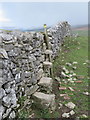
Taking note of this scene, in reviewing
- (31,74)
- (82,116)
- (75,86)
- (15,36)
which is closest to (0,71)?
(15,36)

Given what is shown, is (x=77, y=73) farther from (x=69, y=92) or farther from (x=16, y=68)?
(x=16, y=68)

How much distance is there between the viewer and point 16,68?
4.73 m

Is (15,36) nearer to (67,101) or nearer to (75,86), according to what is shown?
(67,101)

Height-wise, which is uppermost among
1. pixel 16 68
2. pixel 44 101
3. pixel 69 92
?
pixel 16 68

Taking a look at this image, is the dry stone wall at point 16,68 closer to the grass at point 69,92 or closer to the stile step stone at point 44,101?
the stile step stone at point 44,101

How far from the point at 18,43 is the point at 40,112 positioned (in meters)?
2.24

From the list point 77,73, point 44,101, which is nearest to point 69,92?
point 44,101

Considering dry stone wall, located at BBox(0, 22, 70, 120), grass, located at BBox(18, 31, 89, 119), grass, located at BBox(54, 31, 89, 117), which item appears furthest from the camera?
grass, located at BBox(54, 31, 89, 117)

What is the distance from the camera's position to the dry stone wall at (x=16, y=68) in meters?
4.11

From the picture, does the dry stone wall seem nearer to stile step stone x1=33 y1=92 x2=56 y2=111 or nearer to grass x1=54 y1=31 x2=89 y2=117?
stile step stone x1=33 y1=92 x2=56 y2=111

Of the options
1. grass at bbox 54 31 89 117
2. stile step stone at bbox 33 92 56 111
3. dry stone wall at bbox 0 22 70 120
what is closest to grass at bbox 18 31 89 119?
grass at bbox 54 31 89 117

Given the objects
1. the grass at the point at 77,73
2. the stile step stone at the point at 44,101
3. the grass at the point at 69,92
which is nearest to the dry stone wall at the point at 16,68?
the stile step stone at the point at 44,101

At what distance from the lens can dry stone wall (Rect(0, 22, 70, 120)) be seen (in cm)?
411

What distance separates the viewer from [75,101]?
625 centimetres
